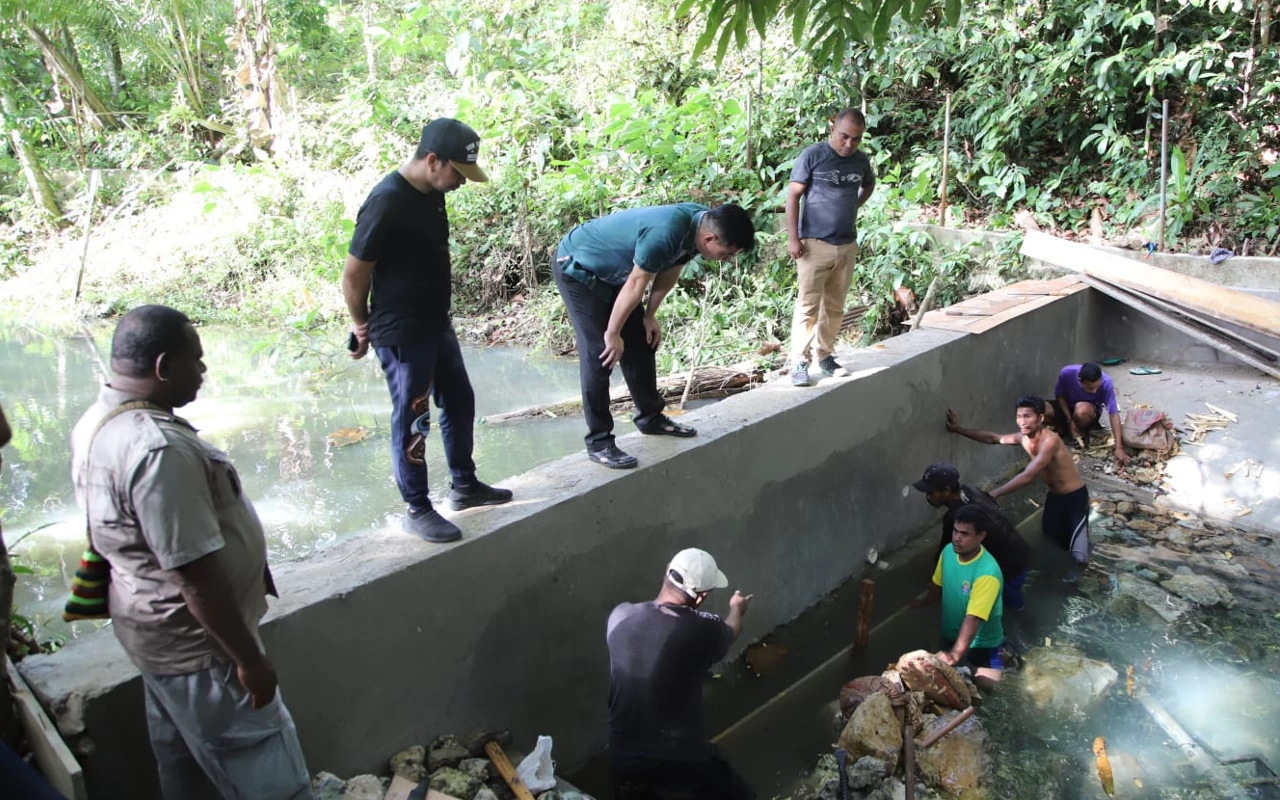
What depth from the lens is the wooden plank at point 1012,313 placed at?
21.2 ft

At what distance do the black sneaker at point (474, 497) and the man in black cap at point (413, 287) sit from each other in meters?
0.25

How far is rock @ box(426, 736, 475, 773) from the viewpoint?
10.2 feet

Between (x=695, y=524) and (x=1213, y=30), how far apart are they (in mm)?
8722

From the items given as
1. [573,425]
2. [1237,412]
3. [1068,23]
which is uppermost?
[1068,23]

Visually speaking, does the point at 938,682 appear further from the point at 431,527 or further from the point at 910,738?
the point at 431,527

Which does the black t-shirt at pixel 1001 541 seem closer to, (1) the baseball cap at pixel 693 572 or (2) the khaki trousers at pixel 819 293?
(2) the khaki trousers at pixel 819 293

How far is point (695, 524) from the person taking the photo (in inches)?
168

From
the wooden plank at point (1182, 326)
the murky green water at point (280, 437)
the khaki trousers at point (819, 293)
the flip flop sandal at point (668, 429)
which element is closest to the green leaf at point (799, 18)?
the flip flop sandal at point (668, 429)

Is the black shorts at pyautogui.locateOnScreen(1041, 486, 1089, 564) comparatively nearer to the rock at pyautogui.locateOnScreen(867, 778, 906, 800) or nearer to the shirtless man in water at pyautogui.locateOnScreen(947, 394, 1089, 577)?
the shirtless man in water at pyautogui.locateOnScreen(947, 394, 1089, 577)

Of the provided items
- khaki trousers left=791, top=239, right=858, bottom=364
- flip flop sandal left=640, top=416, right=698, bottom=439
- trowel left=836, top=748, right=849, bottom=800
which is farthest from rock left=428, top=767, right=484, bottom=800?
khaki trousers left=791, top=239, right=858, bottom=364

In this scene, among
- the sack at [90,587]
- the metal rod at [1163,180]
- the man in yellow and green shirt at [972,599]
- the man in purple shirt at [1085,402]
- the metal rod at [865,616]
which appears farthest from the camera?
the metal rod at [1163,180]

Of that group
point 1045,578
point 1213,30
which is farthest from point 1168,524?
point 1213,30

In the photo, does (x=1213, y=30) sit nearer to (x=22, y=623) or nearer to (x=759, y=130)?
(x=759, y=130)

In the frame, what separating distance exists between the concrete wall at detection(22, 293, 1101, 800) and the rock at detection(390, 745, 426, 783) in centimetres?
5
